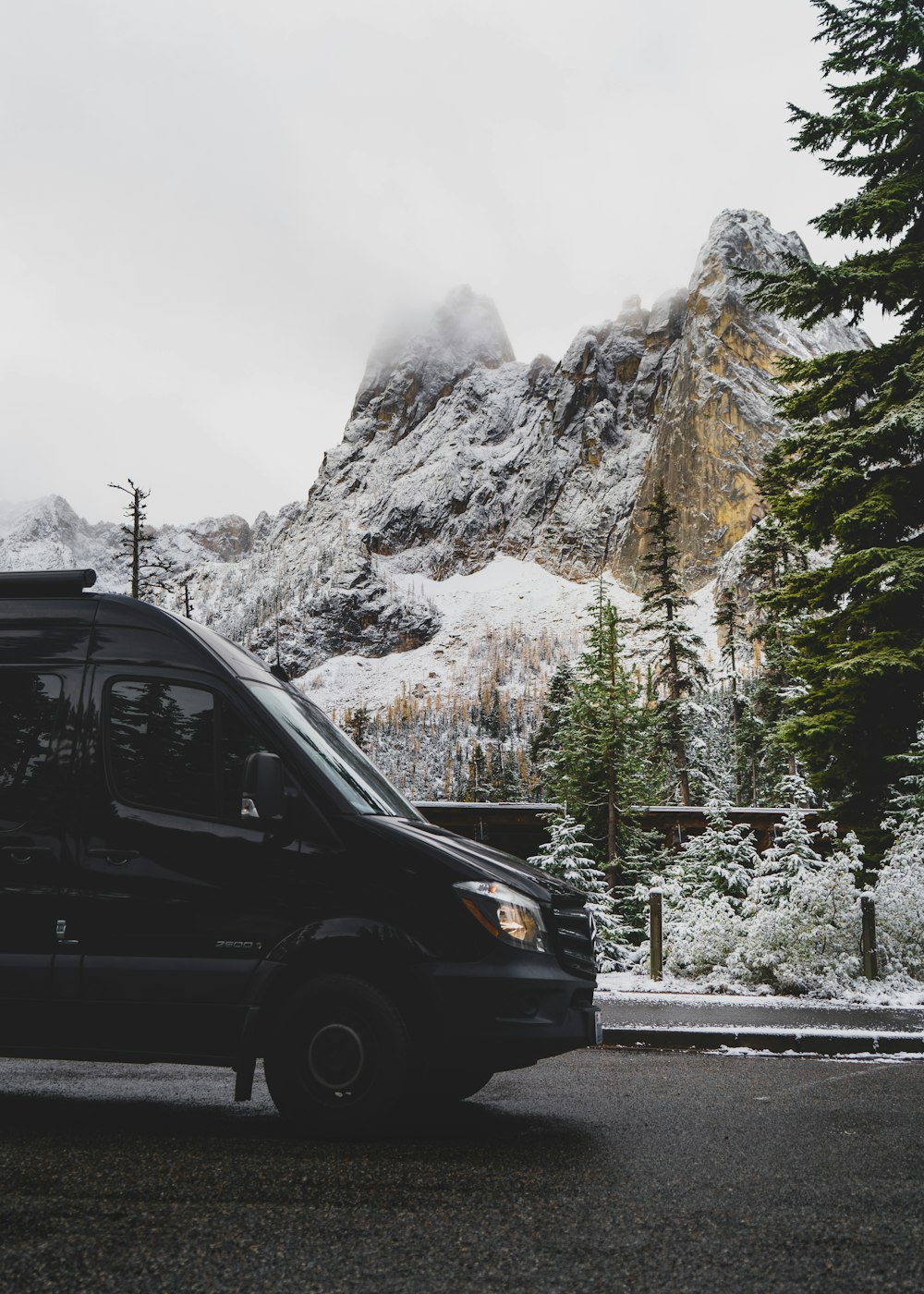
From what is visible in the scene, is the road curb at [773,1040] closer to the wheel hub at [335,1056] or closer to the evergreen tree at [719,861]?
the wheel hub at [335,1056]

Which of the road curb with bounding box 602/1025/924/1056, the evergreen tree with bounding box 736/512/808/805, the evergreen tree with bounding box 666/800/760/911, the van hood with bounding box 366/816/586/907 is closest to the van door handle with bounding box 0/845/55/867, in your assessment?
the van hood with bounding box 366/816/586/907

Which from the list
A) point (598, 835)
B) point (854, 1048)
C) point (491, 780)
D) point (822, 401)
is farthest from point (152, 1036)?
point (491, 780)

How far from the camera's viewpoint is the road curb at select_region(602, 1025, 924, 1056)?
7.58 metres

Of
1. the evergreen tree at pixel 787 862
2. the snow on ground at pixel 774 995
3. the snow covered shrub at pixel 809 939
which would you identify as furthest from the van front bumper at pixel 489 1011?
the evergreen tree at pixel 787 862

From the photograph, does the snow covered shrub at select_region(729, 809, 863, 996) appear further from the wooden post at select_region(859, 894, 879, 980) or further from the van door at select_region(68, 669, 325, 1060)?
the van door at select_region(68, 669, 325, 1060)

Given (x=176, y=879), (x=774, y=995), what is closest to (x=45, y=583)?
(x=176, y=879)

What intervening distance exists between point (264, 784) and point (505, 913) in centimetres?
122

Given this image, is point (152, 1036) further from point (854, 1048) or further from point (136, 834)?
point (854, 1048)

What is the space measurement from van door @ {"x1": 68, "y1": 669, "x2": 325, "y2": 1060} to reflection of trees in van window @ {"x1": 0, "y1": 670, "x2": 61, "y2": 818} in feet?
0.86

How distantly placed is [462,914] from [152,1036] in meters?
1.51

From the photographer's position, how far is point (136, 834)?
4.85 meters

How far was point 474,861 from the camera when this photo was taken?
4801 mm

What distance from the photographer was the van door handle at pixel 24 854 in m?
4.90

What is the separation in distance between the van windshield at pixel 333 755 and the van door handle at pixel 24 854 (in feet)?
4.00
